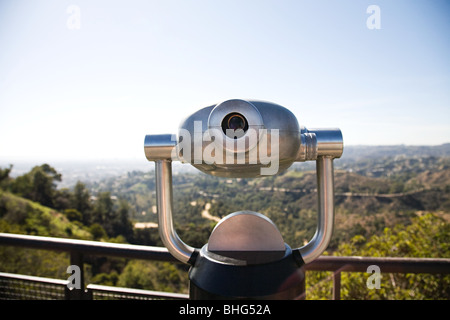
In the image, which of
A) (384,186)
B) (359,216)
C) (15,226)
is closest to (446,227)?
(359,216)

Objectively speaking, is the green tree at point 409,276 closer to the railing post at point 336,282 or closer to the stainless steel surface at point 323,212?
the railing post at point 336,282

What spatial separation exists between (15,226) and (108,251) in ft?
47.6

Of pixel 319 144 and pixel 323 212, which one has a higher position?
pixel 319 144

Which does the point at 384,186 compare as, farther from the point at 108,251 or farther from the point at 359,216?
the point at 108,251

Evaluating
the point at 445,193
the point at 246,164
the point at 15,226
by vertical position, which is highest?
the point at 246,164

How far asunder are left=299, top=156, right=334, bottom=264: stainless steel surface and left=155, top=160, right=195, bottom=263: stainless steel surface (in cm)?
31

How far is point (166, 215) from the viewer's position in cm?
77

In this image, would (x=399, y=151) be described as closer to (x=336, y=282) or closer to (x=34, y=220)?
(x=336, y=282)

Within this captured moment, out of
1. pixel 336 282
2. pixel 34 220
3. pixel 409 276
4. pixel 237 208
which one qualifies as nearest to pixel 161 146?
pixel 336 282

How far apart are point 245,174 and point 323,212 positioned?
24 centimetres

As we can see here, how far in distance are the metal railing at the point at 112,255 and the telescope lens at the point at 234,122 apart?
73 centimetres

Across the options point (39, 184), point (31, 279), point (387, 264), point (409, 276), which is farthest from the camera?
point (39, 184)

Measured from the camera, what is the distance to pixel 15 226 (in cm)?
1280

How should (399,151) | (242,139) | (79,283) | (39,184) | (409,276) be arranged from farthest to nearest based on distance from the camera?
1. (39,184)
2. (399,151)
3. (409,276)
4. (79,283)
5. (242,139)
